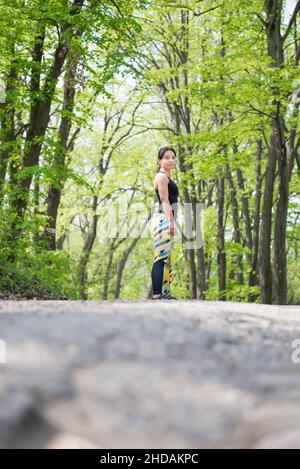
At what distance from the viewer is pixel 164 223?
7574 mm

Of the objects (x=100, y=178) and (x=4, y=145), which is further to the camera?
(x=100, y=178)

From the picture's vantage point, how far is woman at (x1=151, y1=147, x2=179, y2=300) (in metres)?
7.46

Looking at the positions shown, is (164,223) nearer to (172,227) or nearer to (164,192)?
(172,227)

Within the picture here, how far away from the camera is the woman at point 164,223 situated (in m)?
7.46

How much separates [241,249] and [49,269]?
980 cm

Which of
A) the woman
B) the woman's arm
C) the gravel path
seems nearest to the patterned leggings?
the woman

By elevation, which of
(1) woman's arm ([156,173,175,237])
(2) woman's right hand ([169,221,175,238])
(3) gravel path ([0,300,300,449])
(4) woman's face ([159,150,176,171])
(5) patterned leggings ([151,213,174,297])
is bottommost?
(3) gravel path ([0,300,300,449])

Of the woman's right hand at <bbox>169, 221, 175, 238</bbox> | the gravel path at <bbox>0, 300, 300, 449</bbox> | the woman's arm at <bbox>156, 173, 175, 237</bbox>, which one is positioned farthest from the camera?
the woman's right hand at <bbox>169, 221, 175, 238</bbox>

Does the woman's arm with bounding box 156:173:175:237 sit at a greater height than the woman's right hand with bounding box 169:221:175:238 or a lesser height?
greater

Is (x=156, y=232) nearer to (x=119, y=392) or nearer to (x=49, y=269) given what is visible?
(x=49, y=269)

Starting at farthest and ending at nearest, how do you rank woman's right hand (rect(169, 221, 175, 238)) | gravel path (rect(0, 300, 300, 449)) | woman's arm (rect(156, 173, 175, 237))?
woman's right hand (rect(169, 221, 175, 238))
woman's arm (rect(156, 173, 175, 237))
gravel path (rect(0, 300, 300, 449))

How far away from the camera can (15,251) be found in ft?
32.0

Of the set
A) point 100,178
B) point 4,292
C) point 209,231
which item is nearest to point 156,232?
point 4,292

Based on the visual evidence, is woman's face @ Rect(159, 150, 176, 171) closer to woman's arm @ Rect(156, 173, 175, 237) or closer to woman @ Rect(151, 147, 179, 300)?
woman @ Rect(151, 147, 179, 300)
